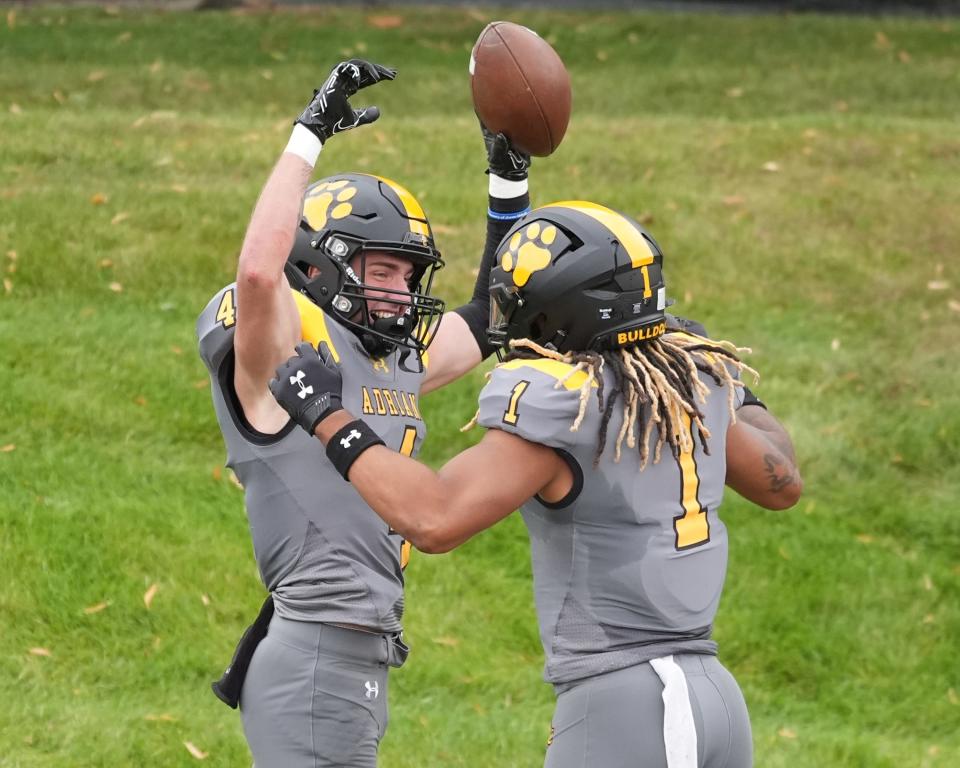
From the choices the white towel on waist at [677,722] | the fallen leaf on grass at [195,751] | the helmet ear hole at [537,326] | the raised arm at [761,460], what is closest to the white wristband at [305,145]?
the helmet ear hole at [537,326]

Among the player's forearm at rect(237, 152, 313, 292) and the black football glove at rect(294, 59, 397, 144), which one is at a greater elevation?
the black football glove at rect(294, 59, 397, 144)

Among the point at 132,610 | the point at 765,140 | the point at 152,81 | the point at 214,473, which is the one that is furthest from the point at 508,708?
the point at 152,81

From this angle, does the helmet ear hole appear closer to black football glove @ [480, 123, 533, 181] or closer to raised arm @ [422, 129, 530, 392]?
raised arm @ [422, 129, 530, 392]

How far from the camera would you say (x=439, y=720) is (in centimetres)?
651

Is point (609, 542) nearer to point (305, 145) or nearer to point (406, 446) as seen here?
point (406, 446)

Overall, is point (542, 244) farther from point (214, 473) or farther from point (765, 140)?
point (765, 140)

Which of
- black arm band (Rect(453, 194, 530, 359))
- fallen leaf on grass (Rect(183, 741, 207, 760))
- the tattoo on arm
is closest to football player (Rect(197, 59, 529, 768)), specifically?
black arm band (Rect(453, 194, 530, 359))

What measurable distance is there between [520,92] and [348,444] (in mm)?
2083

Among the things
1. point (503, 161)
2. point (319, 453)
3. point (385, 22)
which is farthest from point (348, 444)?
point (385, 22)

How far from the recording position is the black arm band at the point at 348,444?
12.1 feet

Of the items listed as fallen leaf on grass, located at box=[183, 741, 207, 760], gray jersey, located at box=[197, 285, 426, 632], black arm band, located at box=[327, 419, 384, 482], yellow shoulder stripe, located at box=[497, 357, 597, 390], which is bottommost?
fallen leaf on grass, located at box=[183, 741, 207, 760]

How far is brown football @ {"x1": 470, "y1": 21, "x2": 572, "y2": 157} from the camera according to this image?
5.33 m

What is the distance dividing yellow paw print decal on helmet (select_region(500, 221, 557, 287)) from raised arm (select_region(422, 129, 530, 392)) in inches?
45.9

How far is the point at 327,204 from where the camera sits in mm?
4523
